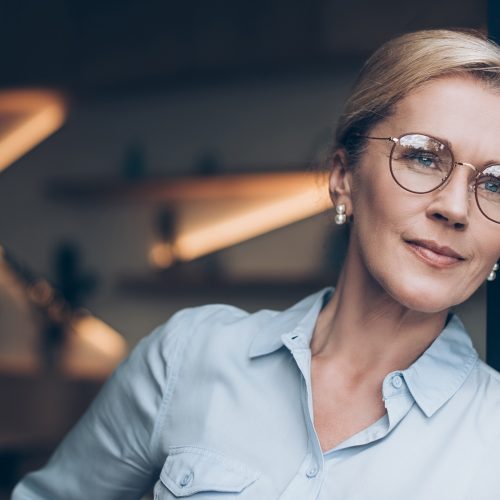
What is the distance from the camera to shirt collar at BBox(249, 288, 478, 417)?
1.32 meters

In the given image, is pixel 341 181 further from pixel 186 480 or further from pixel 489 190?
pixel 186 480

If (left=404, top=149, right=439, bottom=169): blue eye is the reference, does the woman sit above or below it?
below

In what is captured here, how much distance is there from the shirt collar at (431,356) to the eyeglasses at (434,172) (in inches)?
9.2

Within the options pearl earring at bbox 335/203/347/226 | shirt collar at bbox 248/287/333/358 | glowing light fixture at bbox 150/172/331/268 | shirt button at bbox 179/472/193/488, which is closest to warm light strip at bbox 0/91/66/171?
glowing light fixture at bbox 150/172/331/268

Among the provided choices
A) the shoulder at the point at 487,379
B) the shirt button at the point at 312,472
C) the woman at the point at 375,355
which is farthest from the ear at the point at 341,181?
the shirt button at the point at 312,472

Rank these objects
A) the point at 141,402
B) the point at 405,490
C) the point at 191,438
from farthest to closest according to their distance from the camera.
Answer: the point at 141,402
the point at 191,438
the point at 405,490

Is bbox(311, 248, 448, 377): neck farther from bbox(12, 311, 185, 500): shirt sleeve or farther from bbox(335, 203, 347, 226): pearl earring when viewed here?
bbox(12, 311, 185, 500): shirt sleeve

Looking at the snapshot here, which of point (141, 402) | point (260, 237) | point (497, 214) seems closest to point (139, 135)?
point (260, 237)

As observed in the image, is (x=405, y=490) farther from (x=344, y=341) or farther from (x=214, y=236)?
(x=214, y=236)

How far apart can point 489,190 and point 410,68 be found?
0.23 metres

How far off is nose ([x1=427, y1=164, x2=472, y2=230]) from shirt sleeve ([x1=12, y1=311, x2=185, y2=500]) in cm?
60

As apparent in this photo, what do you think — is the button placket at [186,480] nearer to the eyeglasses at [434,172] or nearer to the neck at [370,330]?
the neck at [370,330]

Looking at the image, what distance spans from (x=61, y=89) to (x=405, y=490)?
14.2 ft

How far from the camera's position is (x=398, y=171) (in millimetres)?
1334
